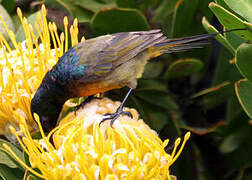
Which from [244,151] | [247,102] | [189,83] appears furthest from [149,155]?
[189,83]

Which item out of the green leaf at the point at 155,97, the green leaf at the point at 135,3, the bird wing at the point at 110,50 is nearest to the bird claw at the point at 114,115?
the bird wing at the point at 110,50

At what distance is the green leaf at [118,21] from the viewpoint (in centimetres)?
152

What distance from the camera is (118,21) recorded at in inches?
62.0

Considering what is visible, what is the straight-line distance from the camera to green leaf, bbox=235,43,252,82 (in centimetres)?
113

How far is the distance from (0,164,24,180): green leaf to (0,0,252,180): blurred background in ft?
1.56

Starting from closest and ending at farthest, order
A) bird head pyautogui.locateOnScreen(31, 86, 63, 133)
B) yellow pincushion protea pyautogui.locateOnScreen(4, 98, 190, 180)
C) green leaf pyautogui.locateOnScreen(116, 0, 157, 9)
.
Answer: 1. yellow pincushion protea pyautogui.locateOnScreen(4, 98, 190, 180)
2. bird head pyautogui.locateOnScreen(31, 86, 63, 133)
3. green leaf pyautogui.locateOnScreen(116, 0, 157, 9)

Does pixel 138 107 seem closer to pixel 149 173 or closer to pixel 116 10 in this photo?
pixel 116 10

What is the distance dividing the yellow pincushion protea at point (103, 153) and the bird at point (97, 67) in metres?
0.11

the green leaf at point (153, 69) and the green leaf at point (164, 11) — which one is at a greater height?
the green leaf at point (164, 11)

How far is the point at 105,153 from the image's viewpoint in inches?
42.3

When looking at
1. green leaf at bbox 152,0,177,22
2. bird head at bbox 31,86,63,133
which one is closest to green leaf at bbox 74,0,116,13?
green leaf at bbox 152,0,177,22

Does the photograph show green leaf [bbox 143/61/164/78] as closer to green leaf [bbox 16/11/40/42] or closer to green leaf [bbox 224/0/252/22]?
green leaf [bbox 16/11/40/42]

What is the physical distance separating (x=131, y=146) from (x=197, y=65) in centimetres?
66

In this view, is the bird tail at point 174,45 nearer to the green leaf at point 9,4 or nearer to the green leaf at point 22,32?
the green leaf at point 22,32
